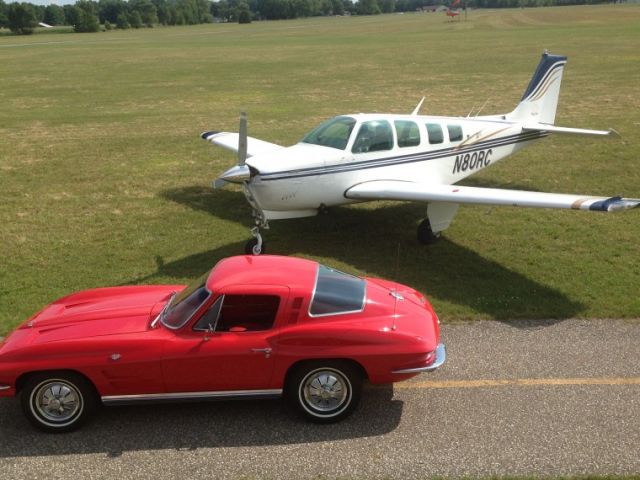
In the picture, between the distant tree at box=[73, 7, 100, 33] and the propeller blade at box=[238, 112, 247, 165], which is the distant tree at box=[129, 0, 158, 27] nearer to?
the distant tree at box=[73, 7, 100, 33]

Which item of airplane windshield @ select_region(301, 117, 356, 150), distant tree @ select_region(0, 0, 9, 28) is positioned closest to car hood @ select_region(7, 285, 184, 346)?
airplane windshield @ select_region(301, 117, 356, 150)

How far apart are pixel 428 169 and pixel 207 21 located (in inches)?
7874

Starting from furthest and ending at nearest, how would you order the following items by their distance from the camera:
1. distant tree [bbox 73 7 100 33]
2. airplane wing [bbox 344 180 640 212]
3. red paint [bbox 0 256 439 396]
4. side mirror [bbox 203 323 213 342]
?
distant tree [bbox 73 7 100 33] < airplane wing [bbox 344 180 640 212] < side mirror [bbox 203 323 213 342] < red paint [bbox 0 256 439 396]

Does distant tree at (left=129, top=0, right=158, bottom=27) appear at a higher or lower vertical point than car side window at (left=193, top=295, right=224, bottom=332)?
higher

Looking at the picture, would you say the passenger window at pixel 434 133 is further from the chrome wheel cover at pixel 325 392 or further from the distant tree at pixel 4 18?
the distant tree at pixel 4 18

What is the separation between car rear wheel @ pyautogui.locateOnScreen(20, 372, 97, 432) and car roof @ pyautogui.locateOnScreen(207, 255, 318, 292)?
5.12 feet

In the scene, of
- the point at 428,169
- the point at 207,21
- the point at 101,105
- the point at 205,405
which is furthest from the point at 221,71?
the point at 207,21

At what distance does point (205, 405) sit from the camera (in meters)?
6.78

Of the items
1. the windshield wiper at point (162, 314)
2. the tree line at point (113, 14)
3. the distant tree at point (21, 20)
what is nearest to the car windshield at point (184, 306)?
the windshield wiper at point (162, 314)

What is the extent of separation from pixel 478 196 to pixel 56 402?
7.14 metres

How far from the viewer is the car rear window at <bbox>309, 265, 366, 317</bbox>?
20.9 feet

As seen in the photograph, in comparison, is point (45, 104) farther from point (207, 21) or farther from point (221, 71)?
point (207, 21)

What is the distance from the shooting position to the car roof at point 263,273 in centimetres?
648

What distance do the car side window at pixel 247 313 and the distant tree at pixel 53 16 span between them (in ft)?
705
